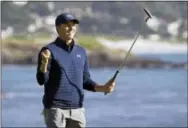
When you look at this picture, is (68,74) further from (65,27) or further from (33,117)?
(33,117)

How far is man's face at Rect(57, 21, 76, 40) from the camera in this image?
445 centimetres

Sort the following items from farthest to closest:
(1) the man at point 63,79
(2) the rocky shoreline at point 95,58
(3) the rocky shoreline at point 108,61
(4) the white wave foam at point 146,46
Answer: (3) the rocky shoreline at point 108,61
(2) the rocky shoreline at point 95,58
(4) the white wave foam at point 146,46
(1) the man at point 63,79

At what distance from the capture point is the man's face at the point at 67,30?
4445 millimetres

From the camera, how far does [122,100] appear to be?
56.1 ft

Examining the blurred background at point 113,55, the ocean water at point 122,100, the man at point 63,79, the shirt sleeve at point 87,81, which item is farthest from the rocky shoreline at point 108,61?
the man at point 63,79

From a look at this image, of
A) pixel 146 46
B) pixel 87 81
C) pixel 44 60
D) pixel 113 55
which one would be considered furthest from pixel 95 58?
pixel 44 60

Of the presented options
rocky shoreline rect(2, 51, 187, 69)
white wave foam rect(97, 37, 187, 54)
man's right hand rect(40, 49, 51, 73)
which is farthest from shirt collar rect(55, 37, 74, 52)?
rocky shoreline rect(2, 51, 187, 69)

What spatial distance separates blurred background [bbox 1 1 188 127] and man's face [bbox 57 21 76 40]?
8545 millimetres

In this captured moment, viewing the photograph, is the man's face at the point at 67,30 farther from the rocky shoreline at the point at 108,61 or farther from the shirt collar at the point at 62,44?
the rocky shoreline at the point at 108,61

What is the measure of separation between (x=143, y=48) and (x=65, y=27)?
12.8m

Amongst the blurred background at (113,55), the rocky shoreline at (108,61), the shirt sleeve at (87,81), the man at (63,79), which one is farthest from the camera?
the rocky shoreline at (108,61)

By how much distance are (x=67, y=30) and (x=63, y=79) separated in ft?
0.93

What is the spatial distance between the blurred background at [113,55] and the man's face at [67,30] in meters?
8.54

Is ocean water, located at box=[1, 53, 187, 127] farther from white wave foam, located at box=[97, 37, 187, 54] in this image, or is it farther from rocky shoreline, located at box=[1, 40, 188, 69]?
white wave foam, located at box=[97, 37, 187, 54]
